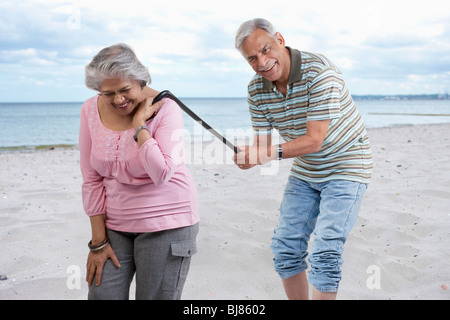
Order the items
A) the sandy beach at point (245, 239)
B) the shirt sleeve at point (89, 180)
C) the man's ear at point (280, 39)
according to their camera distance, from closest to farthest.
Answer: the shirt sleeve at point (89, 180)
the man's ear at point (280, 39)
the sandy beach at point (245, 239)

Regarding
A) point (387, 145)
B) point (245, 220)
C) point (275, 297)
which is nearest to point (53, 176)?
point (245, 220)

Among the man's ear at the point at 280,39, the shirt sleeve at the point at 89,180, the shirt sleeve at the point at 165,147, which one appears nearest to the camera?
the shirt sleeve at the point at 165,147

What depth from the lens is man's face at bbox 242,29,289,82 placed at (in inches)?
88.8

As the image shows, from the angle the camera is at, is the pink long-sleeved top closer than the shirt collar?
Yes

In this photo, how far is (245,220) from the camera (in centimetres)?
432

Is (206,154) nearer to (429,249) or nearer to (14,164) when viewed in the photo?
(14,164)

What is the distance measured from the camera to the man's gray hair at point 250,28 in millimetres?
2258

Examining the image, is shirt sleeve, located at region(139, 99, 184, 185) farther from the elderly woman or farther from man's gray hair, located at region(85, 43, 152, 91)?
man's gray hair, located at region(85, 43, 152, 91)

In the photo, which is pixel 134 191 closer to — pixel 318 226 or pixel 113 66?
pixel 113 66

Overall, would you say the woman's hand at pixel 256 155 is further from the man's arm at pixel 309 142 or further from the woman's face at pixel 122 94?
the woman's face at pixel 122 94

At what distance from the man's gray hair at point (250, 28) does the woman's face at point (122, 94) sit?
1.85 ft

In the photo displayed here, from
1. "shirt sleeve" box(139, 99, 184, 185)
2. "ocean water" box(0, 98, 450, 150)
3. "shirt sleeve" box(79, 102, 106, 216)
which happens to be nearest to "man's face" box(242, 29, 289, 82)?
"shirt sleeve" box(139, 99, 184, 185)

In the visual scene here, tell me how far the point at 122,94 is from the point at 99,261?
0.74 m

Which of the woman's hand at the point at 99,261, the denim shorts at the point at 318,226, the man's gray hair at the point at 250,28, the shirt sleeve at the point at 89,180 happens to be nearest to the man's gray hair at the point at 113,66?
the shirt sleeve at the point at 89,180
